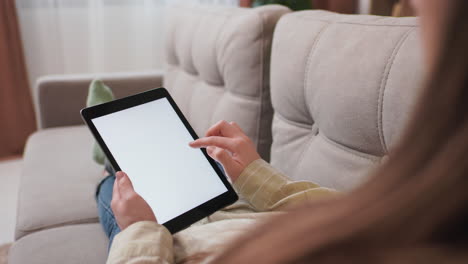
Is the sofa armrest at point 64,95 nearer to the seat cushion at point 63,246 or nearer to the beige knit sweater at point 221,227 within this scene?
the seat cushion at point 63,246

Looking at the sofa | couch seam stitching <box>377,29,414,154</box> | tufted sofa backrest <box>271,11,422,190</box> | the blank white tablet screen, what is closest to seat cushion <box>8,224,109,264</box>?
the sofa

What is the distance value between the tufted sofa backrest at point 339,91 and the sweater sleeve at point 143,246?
401 millimetres

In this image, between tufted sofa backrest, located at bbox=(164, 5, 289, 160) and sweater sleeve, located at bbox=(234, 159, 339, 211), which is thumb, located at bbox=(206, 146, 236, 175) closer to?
sweater sleeve, located at bbox=(234, 159, 339, 211)

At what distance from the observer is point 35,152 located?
5.21 feet

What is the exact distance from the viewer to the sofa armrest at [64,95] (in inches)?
72.9

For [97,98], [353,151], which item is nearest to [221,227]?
[353,151]

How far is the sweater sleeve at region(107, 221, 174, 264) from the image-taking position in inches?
25.2

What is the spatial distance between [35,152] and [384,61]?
1.21 meters

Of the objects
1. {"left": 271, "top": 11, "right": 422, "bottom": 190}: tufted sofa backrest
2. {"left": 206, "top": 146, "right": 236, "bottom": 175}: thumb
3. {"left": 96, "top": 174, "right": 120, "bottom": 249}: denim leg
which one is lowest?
{"left": 96, "top": 174, "right": 120, "bottom": 249}: denim leg

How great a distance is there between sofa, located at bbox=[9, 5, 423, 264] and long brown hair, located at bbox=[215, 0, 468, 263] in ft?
1.05

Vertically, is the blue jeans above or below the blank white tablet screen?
below

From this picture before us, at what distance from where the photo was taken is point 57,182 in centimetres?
135

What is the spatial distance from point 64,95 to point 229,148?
3.81 feet

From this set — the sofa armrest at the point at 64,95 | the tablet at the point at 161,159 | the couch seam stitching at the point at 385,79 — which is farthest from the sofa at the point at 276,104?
the tablet at the point at 161,159
